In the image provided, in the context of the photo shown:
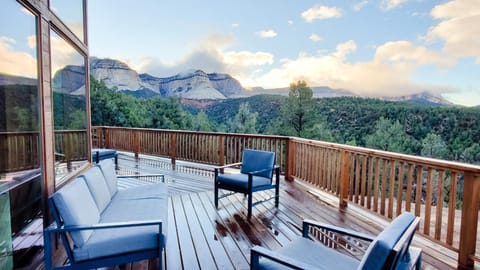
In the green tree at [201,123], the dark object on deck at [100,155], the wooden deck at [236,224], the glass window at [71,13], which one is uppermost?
the glass window at [71,13]

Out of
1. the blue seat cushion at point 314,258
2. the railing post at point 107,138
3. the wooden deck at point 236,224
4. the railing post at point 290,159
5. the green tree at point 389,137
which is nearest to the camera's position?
the blue seat cushion at point 314,258

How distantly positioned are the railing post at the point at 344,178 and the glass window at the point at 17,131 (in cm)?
353

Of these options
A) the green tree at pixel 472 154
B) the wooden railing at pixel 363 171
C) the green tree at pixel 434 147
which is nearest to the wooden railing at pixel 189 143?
the wooden railing at pixel 363 171

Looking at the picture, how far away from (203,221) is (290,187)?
2.20 metres

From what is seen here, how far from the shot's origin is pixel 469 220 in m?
2.26

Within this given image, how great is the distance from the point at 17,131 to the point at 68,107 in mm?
1297

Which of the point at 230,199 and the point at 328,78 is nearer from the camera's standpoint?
the point at 230,199

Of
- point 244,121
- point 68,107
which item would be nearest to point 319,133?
point 244,121

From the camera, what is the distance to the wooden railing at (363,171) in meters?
2.30

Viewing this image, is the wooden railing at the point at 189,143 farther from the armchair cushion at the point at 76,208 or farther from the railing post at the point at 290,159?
the armchair cushion at the point at 76,208

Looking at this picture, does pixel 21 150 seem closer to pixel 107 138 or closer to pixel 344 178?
pixel 344 178

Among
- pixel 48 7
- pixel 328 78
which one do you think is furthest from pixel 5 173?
pixel 328 78

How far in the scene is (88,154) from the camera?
3.59m

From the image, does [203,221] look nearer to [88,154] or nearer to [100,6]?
[88,154]
